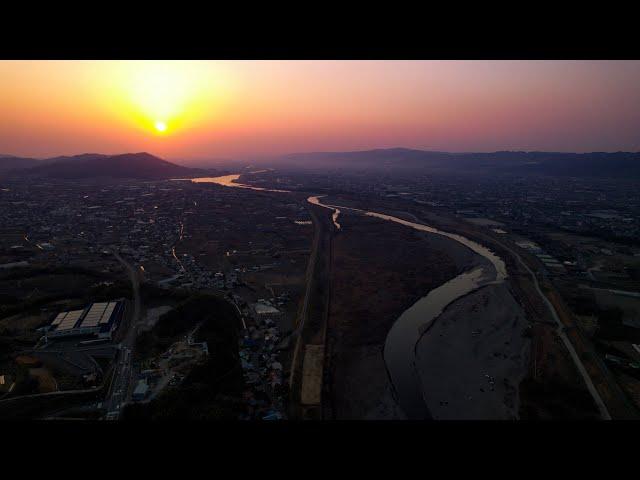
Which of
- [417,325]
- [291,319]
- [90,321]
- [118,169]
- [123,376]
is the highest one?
[118,169]

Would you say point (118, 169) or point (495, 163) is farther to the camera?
point (495, 163)

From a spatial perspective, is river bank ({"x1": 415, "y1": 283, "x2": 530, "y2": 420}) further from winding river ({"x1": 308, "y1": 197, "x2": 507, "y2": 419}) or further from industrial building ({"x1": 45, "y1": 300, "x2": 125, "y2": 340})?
industrial building ({"x1": 45, "y1": 300, "x2": 125, "y2": 340})

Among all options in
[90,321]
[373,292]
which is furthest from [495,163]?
[90,321]

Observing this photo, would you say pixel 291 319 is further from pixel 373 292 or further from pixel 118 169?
pixel 118 169

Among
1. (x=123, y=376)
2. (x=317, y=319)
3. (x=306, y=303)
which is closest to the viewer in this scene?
(x=123, y=376)

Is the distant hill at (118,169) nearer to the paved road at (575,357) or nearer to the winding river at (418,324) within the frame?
the winding river at (418,324)
